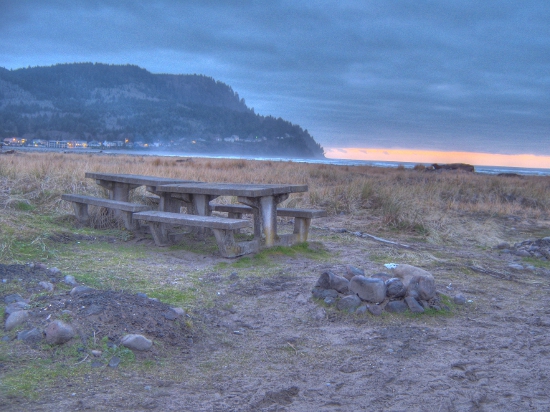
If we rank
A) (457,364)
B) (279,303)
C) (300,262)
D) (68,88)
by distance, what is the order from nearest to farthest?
1. (457,364)
2. (279,303)
3. (300,262)
4. (68,88)

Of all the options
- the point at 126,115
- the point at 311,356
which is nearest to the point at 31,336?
the point at 311,356

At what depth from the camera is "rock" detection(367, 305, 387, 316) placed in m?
4.18

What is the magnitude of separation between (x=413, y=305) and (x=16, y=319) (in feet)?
9.64

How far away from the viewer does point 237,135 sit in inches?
6220

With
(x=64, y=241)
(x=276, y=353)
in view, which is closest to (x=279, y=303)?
(x=276, y=353)

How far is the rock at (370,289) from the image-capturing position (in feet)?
14.2

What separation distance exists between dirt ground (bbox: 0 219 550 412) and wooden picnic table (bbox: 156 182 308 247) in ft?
4.15

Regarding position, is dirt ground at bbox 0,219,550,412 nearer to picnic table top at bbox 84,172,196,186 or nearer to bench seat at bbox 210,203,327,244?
bench seat at bbox 210,203,327,244

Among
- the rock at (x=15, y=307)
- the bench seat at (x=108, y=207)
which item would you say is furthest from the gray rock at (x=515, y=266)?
the rock at (x=15, y=307)

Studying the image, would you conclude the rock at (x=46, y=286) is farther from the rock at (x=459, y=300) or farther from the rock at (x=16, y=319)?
the rock at (x=459, y=300)

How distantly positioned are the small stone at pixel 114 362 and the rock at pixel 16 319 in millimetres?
734

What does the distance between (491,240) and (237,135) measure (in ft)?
497

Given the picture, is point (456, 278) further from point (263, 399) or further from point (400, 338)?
point (263, 399)

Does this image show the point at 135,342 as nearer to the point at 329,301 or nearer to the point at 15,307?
the point at 15,307
